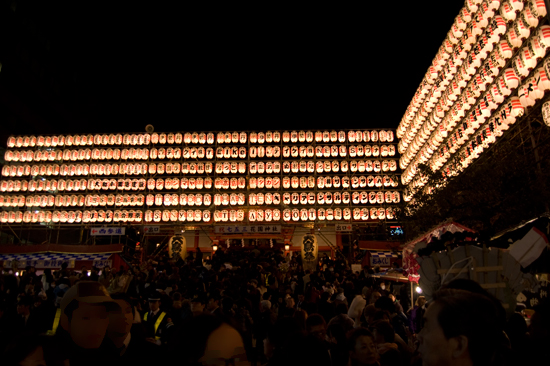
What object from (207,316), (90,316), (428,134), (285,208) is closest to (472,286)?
(207,316)

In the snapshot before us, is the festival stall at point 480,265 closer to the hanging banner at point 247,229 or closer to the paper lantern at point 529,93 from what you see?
the paper lantern at point 529,93

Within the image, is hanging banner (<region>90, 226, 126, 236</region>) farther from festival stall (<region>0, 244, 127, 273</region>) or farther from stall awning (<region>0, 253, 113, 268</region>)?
stall awning (<region>0, 253, 113, 268</region>)

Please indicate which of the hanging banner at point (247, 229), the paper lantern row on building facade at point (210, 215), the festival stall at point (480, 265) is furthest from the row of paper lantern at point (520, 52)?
the hanging banner at point (247, 229)

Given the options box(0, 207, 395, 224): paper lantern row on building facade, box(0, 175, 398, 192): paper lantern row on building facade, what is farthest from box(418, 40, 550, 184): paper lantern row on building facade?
box(0, 207, 395, 224): paper lantern row on building facade

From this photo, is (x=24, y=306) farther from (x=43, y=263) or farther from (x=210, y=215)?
(x=210, y=215)

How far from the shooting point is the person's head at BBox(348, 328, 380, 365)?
352cm

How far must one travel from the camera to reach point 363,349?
11.6 ft

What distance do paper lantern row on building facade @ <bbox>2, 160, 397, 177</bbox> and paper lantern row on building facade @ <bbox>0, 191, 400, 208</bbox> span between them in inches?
68.1

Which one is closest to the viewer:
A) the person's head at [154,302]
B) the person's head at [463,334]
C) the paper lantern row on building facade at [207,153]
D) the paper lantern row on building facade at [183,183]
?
the person's head at [463,334]

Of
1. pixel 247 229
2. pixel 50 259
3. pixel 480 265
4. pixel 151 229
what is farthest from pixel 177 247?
pixel 480 265

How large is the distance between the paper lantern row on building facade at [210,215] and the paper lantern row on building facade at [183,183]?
1.71m

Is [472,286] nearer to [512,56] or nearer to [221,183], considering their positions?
[512,56]

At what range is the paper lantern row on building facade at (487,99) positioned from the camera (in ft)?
40.6

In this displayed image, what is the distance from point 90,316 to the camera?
252cm
